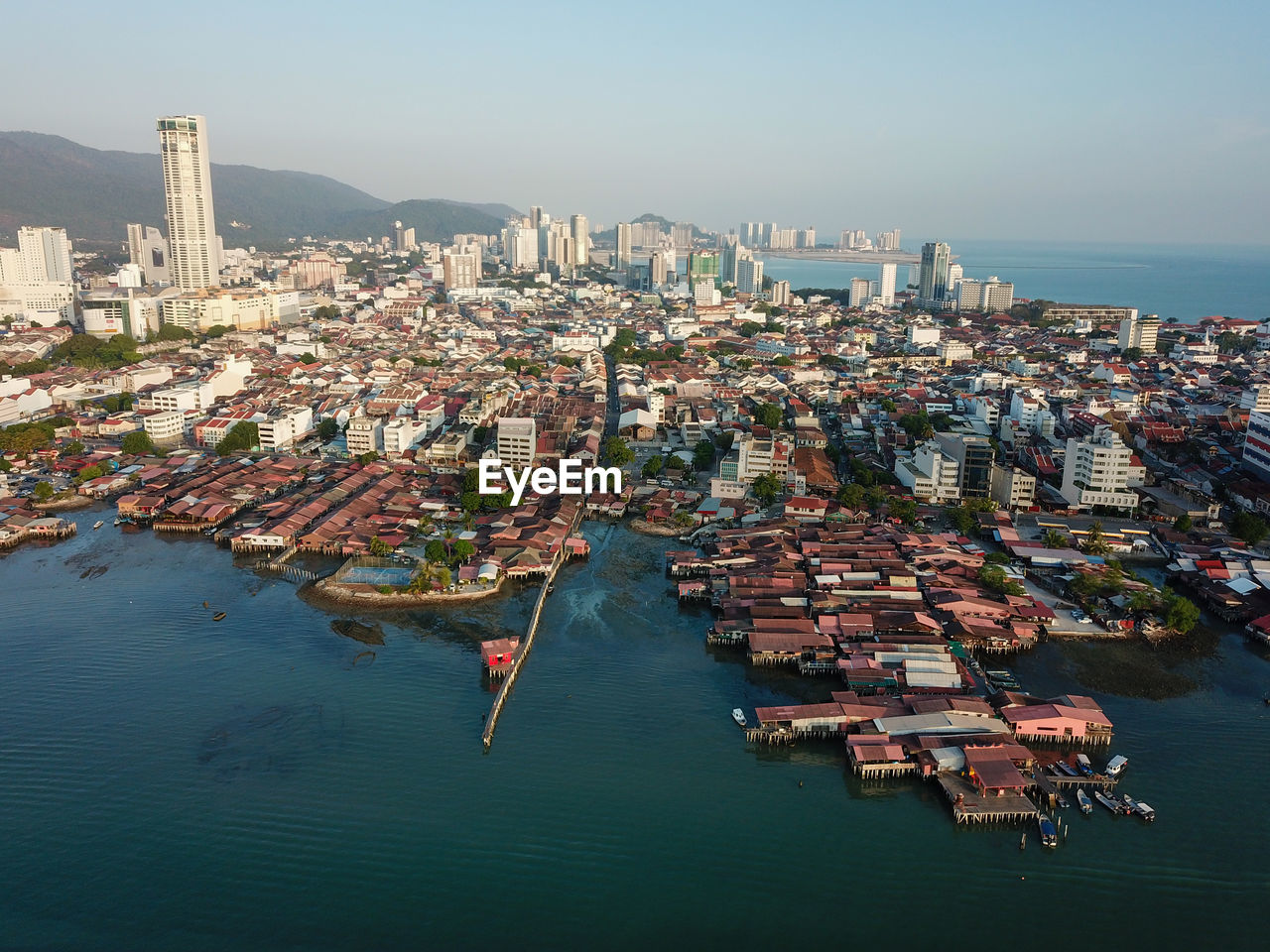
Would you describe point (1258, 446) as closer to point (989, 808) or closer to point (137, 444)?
point (989, 808)

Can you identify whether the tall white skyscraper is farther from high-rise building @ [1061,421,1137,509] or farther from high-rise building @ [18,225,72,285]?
high-rise building @ [1061,421,1137,509]

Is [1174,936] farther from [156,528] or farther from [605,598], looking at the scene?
[156,528]

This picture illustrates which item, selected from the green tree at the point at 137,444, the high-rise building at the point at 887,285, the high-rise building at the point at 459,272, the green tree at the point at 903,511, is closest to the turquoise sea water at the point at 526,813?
the green tree at the point at 903,511

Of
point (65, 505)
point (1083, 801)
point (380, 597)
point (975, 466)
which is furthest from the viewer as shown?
point (975, 466)

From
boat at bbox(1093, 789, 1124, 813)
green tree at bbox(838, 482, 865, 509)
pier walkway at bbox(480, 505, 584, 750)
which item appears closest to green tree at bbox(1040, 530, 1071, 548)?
green tree at bbox(838, 482, 865, 509)

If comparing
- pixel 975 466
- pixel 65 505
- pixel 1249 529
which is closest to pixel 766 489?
pixel 975 466

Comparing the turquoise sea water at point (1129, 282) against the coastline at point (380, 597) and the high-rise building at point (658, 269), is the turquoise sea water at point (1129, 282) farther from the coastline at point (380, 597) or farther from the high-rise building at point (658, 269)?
the coastline at point (380, 597)
